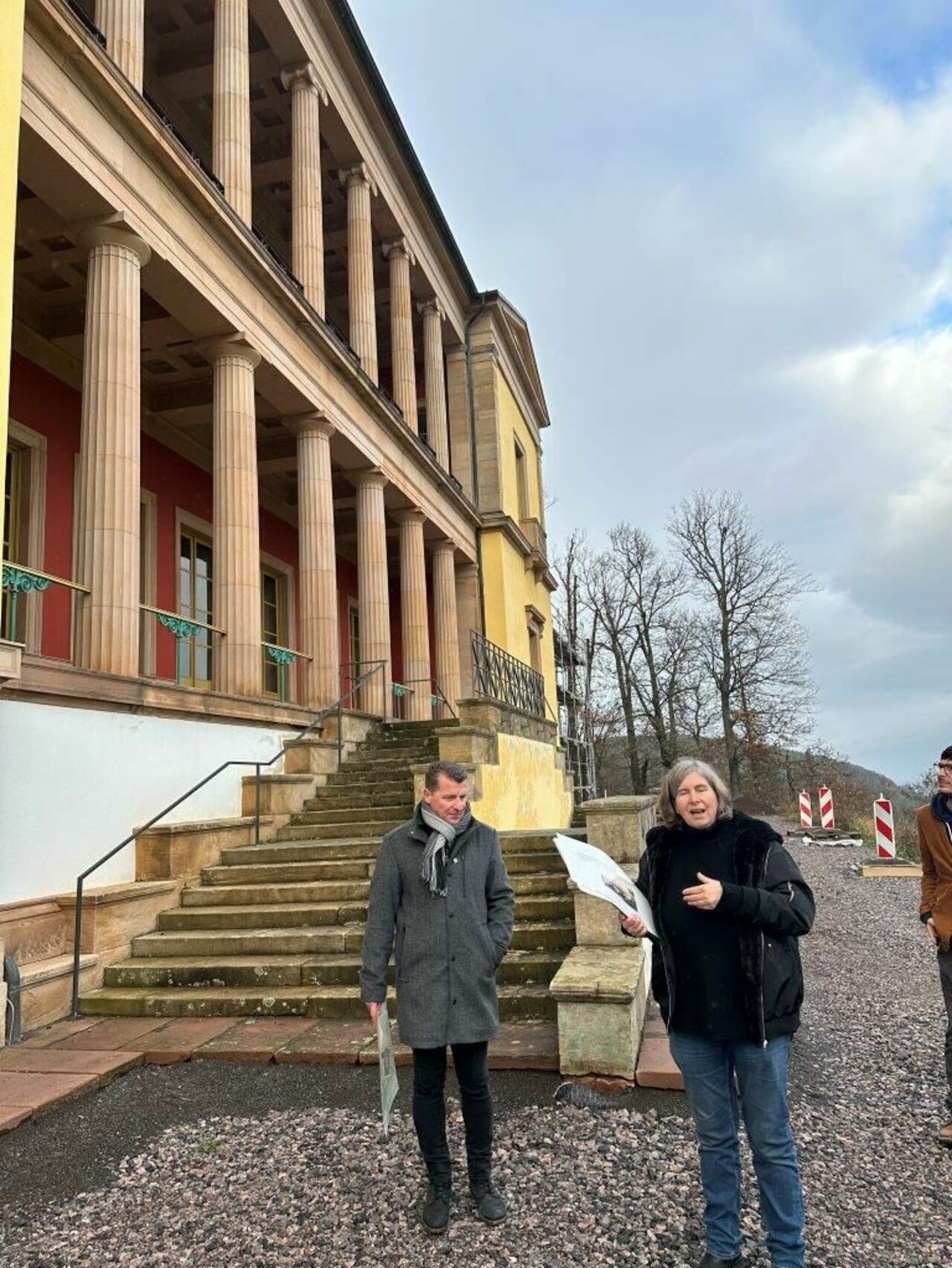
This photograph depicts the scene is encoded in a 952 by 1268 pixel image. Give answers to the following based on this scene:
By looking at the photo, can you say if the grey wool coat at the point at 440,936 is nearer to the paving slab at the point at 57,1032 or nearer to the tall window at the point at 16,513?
the paving slab at the point at 57,1032

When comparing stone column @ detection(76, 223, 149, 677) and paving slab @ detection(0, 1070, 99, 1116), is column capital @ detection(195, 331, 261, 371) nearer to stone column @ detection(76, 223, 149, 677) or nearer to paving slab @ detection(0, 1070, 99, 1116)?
stone column @ detection(76, 223, 149, 677)

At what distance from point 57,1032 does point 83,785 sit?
6.82 ft

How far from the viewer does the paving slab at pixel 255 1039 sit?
5332 mm

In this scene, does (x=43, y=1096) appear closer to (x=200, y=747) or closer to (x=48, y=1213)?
(x=48, y=1213)

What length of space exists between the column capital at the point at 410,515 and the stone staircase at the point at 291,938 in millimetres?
9838

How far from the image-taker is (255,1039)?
5.59 meters

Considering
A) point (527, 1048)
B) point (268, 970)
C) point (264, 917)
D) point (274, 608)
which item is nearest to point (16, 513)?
point (264, 917)

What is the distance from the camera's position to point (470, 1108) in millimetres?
3414

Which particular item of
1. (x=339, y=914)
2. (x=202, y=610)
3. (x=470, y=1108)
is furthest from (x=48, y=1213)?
(x=202, y=610)

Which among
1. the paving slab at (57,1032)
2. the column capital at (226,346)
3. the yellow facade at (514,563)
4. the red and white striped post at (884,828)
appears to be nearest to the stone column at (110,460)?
the column capital at (226,346)

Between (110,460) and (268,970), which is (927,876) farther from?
(110,460)

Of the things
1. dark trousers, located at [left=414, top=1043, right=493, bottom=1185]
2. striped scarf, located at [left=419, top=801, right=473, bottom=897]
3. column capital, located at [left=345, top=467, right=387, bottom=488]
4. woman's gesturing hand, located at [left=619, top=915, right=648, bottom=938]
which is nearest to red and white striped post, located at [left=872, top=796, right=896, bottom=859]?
column capital, located at [left=345, top=467, right=387, bottom=488]

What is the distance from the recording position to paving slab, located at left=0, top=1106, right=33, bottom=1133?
4363 mm

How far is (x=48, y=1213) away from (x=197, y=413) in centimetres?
1264
